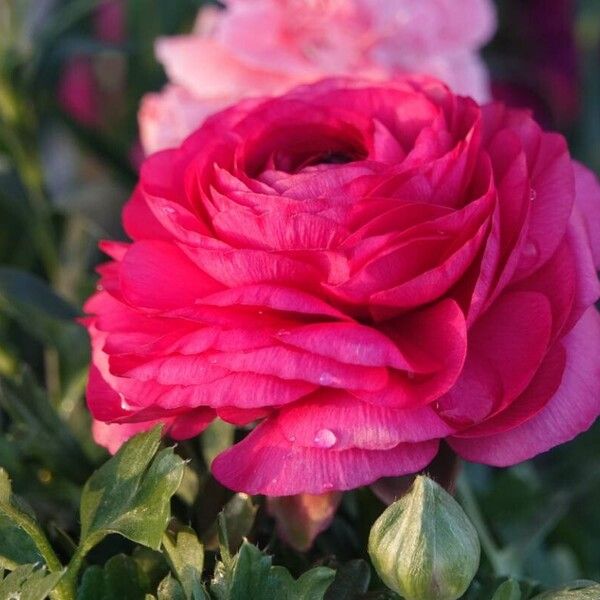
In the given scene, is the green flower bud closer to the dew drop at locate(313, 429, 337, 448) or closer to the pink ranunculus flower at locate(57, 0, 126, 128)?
the dew drop at locate(313, 429, 337, 448)

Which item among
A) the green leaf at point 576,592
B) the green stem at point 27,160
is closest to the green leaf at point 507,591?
the green leaf at point 576,592

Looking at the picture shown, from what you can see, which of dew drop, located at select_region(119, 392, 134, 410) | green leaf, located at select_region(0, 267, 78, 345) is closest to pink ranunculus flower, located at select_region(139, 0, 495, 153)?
green leaf, located at select_region(0, 267, 78, 345)

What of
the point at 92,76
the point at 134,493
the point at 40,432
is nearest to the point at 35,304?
the point at 40,432

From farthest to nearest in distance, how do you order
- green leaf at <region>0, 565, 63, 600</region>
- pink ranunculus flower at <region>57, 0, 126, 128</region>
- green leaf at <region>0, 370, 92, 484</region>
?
pink ranunculus flower at <region>57, 0, 126, 128</region>, green leaf at <region>0, 370, 92, 484</region>, green leaf at <region>0, 565, 63, 600</region>

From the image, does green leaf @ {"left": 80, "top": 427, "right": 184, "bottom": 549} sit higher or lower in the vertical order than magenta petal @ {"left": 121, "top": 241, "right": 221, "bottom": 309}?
lower

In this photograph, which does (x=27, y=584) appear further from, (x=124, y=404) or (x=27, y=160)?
(x=27, y=160)

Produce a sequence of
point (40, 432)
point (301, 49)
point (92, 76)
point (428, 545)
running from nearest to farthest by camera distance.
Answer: point (428, 545) < point (40, 432) < point (301, 49) < point (92, 76)
